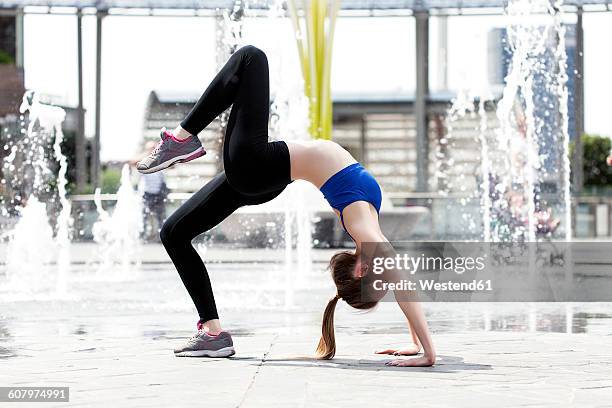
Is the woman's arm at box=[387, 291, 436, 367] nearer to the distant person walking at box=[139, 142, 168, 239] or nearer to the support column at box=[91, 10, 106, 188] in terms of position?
the distant person walking at box=[139, 142, 168, 239]

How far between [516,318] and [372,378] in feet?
9.41

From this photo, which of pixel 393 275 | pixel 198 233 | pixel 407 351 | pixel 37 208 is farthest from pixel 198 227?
pixel 37 208

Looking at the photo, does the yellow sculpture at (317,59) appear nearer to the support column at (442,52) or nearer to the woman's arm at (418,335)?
the woman's arm at (418,335)

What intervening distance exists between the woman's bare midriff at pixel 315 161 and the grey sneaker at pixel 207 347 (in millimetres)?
723

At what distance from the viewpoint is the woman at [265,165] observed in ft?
14.4

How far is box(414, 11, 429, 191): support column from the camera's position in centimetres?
2836

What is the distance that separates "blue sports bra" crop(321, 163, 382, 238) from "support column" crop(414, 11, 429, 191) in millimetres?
23332

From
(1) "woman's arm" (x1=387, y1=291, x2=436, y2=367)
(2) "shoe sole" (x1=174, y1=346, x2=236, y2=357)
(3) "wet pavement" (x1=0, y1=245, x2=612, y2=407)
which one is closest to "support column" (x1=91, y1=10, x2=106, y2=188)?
(3) "wet pavement" (x1=0, y1=245, x2=612, y2=407)

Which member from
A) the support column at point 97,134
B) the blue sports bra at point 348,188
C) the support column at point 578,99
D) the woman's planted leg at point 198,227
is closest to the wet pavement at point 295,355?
the woman's planted leg at point 198,227

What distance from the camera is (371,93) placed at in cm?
3247

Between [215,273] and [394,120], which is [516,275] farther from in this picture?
[394,120]

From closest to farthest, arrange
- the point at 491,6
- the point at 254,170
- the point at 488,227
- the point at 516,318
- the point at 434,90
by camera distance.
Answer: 1. the point at 254,170
2. the point at 516,318
3. the point at 488,227
4. the point at 491,6
5. the point at 434,90

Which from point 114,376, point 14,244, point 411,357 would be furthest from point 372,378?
point 14,244

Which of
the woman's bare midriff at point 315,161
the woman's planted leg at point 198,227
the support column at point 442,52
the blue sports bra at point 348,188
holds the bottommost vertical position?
the woman's planted leg at point 198,227
